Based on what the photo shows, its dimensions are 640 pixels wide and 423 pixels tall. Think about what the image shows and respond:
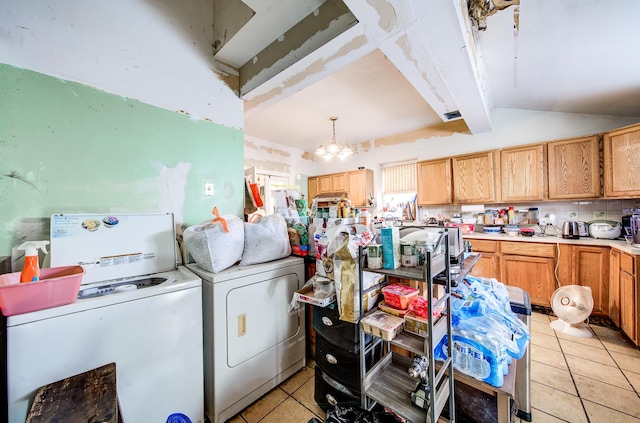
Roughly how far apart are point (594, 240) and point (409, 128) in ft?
9.29

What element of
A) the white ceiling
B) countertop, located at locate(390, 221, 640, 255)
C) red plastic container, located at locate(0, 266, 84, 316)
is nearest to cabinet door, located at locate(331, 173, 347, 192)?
the white ceiling

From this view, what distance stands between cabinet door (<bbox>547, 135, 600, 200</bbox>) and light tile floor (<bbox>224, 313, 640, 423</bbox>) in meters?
1.59

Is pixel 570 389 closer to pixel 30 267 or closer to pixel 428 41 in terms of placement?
pixel 428 41

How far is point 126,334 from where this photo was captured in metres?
1.09

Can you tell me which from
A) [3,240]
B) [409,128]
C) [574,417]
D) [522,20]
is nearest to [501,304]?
[574,417]

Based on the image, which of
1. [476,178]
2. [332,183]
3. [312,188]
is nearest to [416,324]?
[476,178]

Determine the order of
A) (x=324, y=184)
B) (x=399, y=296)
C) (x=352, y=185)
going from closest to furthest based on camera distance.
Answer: (x=399, y=296)
(x=352, y=185)
(x=324, y=184)

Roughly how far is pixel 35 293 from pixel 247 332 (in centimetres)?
99

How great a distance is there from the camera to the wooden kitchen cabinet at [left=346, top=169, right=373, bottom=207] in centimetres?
471

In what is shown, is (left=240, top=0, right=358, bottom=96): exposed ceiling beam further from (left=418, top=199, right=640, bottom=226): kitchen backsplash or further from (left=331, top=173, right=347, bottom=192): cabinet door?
(left=418, top=199, right=640, bottom=226): kitchen backsplash

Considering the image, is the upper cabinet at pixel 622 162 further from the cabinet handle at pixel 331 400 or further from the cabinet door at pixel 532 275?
the cabinet handle at pixel 331 400

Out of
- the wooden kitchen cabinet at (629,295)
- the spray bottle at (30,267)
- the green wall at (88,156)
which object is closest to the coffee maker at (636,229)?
the wooden kitchen cabinet at (629,295)

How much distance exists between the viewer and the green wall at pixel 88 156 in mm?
1254

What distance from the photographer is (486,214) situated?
354cm
